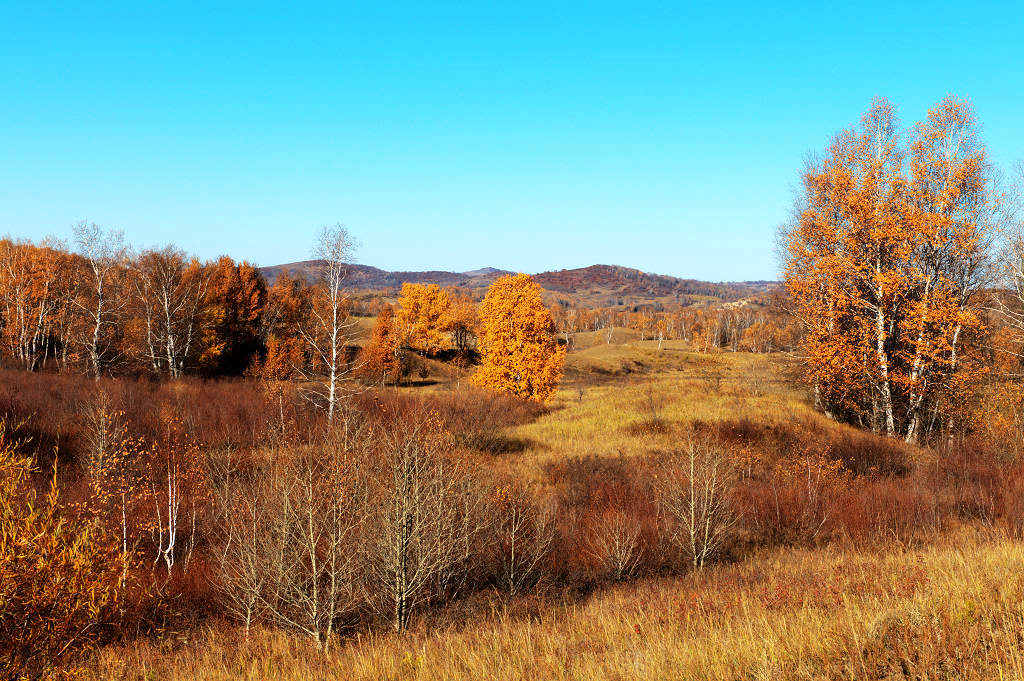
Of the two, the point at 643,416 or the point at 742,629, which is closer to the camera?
the point at 742,629

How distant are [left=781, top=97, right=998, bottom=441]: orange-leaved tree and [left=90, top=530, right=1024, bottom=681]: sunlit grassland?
1531cm

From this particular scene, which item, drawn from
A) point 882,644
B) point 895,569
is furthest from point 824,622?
point 895,569

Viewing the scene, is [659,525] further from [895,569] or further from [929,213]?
[929,213]

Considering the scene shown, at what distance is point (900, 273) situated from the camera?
2392 centimetres

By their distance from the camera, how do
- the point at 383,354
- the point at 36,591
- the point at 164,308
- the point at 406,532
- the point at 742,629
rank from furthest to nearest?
the point at 383,354 < the point at 164,308 < the point at 406,532 < the point at 36,591 < the point at 742,629

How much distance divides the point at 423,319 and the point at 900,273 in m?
66.5

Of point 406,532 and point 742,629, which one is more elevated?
point 742,629

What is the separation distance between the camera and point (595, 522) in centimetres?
1583

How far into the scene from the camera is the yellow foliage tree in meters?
82.8

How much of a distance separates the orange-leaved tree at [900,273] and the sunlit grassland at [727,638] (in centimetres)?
1531

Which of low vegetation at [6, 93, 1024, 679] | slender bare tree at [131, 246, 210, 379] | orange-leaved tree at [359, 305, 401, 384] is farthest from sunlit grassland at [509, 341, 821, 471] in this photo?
slender bare tree at [131, 246, 210, 379]

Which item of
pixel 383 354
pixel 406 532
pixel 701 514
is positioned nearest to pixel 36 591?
pixel 406 532

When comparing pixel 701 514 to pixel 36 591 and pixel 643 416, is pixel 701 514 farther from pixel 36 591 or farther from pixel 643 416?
pixel 643 416

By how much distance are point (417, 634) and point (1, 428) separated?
7.51m
